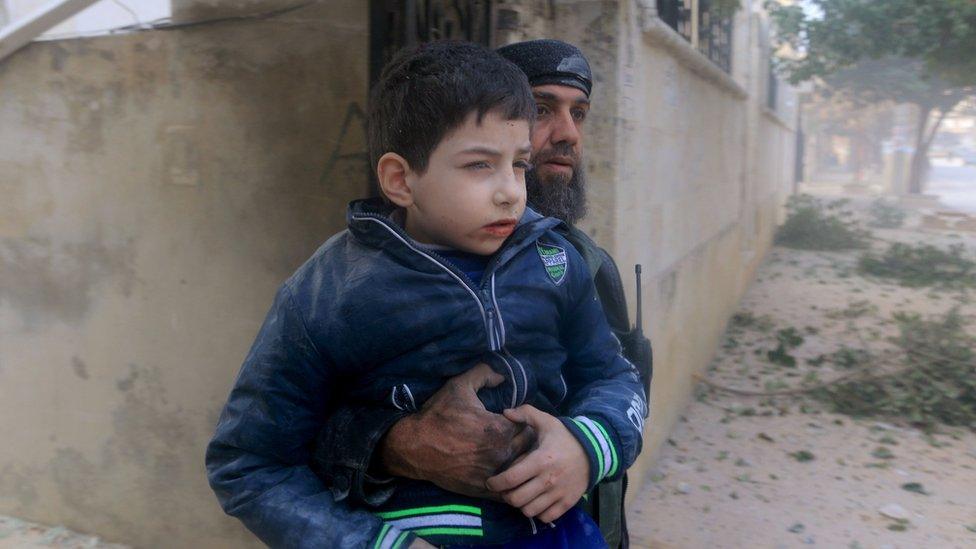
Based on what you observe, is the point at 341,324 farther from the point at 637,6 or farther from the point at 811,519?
the point at 811,519

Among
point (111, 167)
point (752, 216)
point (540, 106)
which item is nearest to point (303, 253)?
point (111, 167)

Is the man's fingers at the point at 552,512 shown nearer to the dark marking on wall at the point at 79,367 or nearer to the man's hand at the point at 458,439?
the man's hand at the point at 458,439

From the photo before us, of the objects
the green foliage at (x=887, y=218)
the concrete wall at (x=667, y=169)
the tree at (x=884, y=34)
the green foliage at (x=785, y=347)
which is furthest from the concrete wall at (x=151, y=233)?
the green foliage at (x=887, y=218)

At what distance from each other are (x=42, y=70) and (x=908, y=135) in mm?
46243

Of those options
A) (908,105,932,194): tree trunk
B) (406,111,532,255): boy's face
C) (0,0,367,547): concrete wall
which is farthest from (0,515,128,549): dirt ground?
(908,105,932,194): tree trunk

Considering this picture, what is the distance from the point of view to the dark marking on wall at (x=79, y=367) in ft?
11.4

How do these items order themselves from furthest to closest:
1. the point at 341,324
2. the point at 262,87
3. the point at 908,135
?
the point at 908,135, the point at 262,87, the point at 341,324

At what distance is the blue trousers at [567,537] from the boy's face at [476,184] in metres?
0.52

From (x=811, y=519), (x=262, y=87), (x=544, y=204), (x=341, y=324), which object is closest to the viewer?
(x=341, y=324)

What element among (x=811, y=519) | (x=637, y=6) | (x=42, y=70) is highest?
(x=637, y=6)

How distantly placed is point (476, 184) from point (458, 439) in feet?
1.39

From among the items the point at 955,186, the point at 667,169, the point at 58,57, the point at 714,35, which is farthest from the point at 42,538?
the point at 955,186

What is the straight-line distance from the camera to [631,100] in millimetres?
3514

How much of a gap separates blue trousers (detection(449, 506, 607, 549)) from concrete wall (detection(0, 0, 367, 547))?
1657 millimetres
